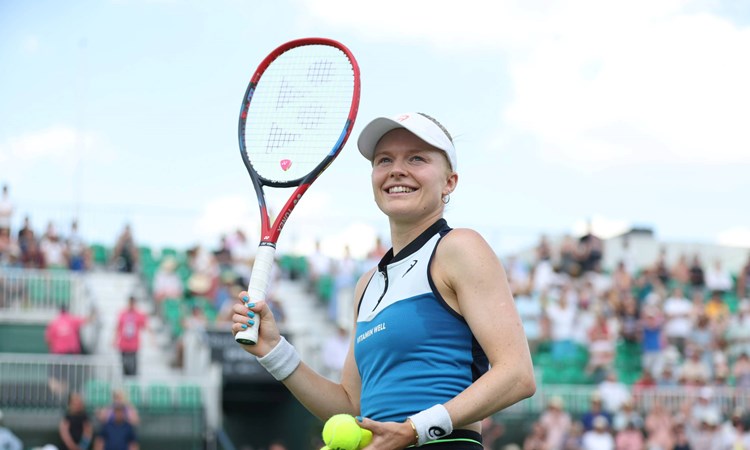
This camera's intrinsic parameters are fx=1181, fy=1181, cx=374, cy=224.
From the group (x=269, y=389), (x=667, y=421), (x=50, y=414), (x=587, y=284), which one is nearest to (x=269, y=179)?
(x=50, y=414)

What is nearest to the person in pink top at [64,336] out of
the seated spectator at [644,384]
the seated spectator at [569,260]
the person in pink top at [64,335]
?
the person in pink top at [64,335]

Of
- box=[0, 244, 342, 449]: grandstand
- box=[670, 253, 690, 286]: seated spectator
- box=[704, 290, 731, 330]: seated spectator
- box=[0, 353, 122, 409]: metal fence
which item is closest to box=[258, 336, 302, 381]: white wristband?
box=[0, 244, 342, 449]: grandstand

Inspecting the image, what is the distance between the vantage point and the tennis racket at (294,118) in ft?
15.0

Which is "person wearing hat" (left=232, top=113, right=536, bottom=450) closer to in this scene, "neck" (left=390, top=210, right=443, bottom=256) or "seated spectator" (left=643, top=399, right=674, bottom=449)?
"neck" (left=390, top=210, right=443, bottom=256)

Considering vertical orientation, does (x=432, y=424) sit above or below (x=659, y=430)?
above

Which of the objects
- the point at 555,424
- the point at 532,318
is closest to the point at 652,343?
the point at 532,318

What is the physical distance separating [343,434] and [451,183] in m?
1.03

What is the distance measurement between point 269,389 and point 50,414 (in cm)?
483

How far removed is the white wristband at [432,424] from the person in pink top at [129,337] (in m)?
13.2

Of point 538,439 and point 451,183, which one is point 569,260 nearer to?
point 538,439

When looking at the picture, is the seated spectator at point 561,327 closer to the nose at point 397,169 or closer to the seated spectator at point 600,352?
the seated spectator at point 600,352

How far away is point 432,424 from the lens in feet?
11.9

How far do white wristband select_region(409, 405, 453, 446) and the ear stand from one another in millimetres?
837

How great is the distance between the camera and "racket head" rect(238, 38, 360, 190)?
15.1ft
